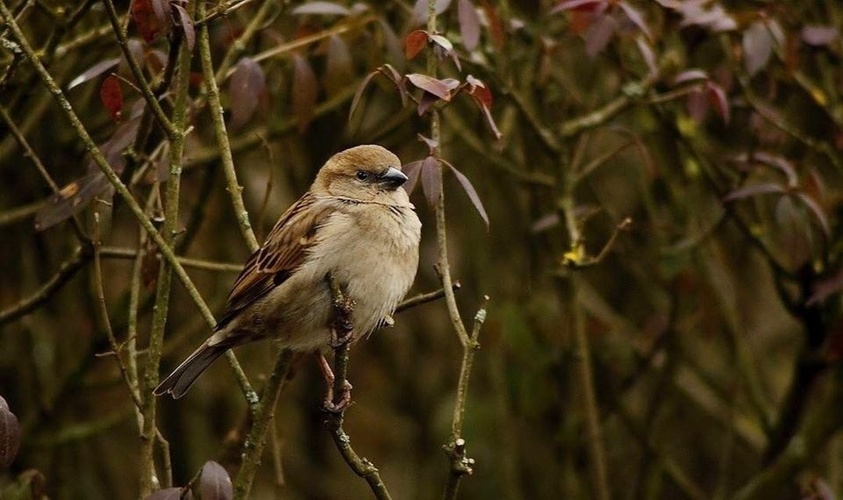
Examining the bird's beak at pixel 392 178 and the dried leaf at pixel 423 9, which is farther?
the bird's beak at pixel 392 178

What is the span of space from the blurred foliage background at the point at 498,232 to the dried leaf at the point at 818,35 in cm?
2

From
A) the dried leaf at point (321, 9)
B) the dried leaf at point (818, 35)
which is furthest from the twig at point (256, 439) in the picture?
the dried leaf at point (818, 35)

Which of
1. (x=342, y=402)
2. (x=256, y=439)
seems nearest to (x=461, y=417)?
(x=342, y=402)

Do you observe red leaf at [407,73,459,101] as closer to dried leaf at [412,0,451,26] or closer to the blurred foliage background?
the blurred foliage background

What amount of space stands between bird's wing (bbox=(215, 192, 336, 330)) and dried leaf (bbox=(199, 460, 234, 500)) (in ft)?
2.69

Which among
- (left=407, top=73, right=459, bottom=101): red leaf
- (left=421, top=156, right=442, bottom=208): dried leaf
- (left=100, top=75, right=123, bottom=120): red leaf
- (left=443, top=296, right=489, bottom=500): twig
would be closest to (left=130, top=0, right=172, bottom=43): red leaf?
(left=100, top=75, right=123, bottom=120): red leaf

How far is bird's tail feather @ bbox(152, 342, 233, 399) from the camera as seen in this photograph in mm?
3518

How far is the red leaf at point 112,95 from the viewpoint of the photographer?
320 centimetres

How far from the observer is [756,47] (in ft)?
13.5

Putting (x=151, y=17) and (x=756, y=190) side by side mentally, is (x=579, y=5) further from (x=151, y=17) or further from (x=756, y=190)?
(x=151, y=17)

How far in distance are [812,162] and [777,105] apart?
2.07ft

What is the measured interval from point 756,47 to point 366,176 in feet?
4.61

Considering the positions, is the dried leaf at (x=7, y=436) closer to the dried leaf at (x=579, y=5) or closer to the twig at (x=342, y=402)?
the twig at (x=342, y=402)

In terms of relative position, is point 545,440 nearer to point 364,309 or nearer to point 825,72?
point 825,72
